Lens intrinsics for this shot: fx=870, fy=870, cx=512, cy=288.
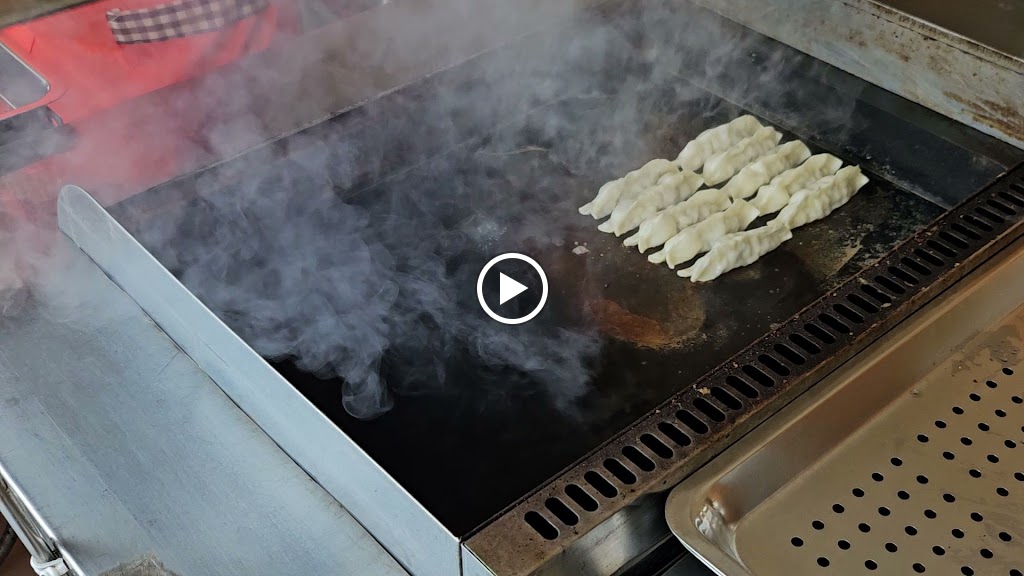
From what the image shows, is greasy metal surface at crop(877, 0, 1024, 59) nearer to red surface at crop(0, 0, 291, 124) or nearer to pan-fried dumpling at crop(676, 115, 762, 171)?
pan-fried dumpling at crop(676, 115, 762, 171)

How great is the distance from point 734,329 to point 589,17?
991mm

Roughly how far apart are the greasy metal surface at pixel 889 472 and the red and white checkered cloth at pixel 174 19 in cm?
226

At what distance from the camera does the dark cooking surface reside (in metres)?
1.37

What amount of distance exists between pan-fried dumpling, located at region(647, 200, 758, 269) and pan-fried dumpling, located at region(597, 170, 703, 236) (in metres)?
0.09

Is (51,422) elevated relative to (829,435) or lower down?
elevated

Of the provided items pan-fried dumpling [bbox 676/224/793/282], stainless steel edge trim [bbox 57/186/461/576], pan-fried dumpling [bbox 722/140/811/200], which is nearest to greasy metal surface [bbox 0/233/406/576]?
stainless steel edge trim [bbox 57/186/461/576]

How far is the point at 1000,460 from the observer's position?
1262 mm

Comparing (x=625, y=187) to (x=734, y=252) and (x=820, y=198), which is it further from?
(x=820, y=198)

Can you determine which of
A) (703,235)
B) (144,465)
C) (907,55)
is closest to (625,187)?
(703,235)

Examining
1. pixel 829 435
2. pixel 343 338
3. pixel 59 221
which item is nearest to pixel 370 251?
pixel 343 338

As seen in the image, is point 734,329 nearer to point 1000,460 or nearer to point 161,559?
point 1000,460

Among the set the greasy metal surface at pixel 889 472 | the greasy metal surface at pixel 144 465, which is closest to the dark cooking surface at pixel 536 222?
the greasy metal surface at pixel 144 465

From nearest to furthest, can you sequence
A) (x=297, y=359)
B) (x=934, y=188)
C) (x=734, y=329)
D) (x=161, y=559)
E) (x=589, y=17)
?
(x=161, y=559), (x=297, y=359), (x=734, y=329), (x=934, y=188), (x=589, y=17)
